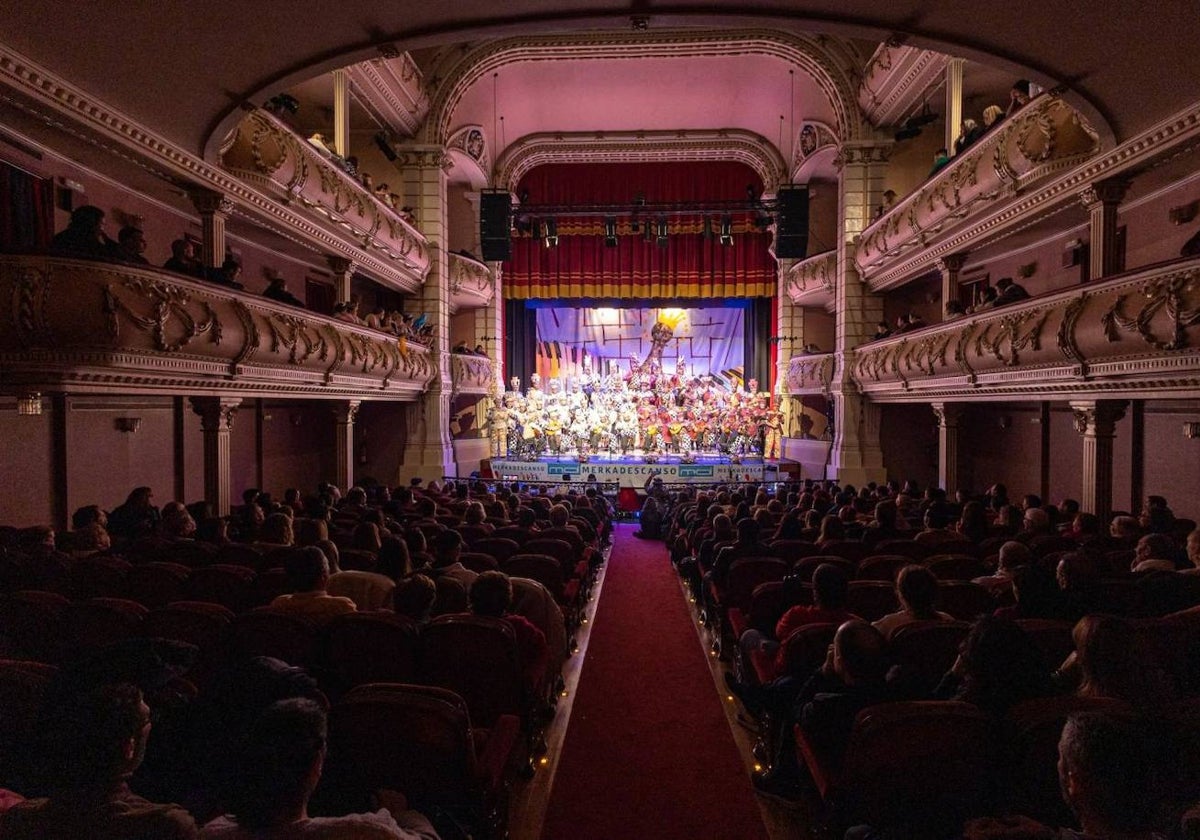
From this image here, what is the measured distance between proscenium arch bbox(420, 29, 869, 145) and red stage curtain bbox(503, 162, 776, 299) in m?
4.72

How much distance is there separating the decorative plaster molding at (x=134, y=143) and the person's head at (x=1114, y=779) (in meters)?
8.03

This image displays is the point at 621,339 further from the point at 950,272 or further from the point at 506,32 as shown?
the point at 506,32

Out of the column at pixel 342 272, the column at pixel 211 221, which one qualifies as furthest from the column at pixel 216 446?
the column at pixel 342 272

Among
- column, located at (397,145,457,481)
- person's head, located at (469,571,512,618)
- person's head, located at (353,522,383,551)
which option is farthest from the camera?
column, located at (397,145,457,481)

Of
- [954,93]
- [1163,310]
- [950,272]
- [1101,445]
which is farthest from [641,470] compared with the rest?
[1163,310]

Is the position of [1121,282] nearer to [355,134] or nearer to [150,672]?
[150,672]

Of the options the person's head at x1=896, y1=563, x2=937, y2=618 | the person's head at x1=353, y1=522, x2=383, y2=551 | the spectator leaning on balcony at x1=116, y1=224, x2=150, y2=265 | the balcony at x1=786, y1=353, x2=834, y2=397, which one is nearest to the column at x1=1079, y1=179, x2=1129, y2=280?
the person's head at x1=896, y1=563, x2=937, y2=618

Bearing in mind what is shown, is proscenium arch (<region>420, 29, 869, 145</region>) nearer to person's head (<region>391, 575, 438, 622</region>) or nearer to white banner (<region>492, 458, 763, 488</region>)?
white banner (<region>492, 458, 763, 488</region>)

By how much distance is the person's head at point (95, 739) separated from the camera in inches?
58.0

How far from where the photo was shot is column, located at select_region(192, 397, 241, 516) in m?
8.32

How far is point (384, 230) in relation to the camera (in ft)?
44.5

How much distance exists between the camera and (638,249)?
20656 millimetres

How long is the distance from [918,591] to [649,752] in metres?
1.69

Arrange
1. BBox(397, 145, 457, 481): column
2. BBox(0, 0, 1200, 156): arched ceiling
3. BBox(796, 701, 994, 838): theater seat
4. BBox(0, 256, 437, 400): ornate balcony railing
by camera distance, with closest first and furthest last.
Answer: BBox(796, 701, 994, 838): theater seat < BBox(0, 0, 1200, 156): arched ceiling < BBox(0, 256, 437, 400): ornate balcony railing < BBox(397, 145, 457, 481): column
